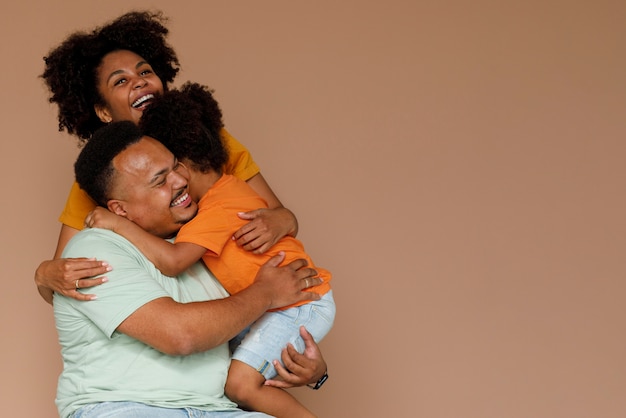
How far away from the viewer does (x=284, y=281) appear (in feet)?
7.59

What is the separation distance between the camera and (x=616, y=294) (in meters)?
3.92

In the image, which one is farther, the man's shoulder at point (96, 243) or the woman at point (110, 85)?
the woman at point (110, 85)

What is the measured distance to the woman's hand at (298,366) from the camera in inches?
91.3

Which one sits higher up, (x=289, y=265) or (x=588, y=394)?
(x=289, y=265)

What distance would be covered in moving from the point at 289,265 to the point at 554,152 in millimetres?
1987

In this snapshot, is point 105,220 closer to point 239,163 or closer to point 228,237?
point 228,237

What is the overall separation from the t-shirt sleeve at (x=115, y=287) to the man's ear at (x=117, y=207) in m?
0.13

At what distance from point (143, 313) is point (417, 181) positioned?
6.89 ft

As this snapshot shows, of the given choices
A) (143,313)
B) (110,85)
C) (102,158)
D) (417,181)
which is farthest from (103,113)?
(417,181)

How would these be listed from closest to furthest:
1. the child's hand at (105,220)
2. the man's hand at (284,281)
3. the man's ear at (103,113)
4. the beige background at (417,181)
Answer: the child's hand at (105,220) < the man's hand at (284,281) < the man's ear at (103,113) < the beige background at (417,181)

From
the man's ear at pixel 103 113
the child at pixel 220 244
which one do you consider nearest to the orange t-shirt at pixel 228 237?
the child at pixel 220 244

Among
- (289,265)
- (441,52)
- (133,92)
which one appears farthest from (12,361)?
(441,52)

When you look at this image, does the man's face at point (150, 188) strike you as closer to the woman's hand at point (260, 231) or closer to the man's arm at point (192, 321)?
the woman's hand at point (260, 231)

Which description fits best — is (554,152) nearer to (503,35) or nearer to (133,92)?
(503,35)
